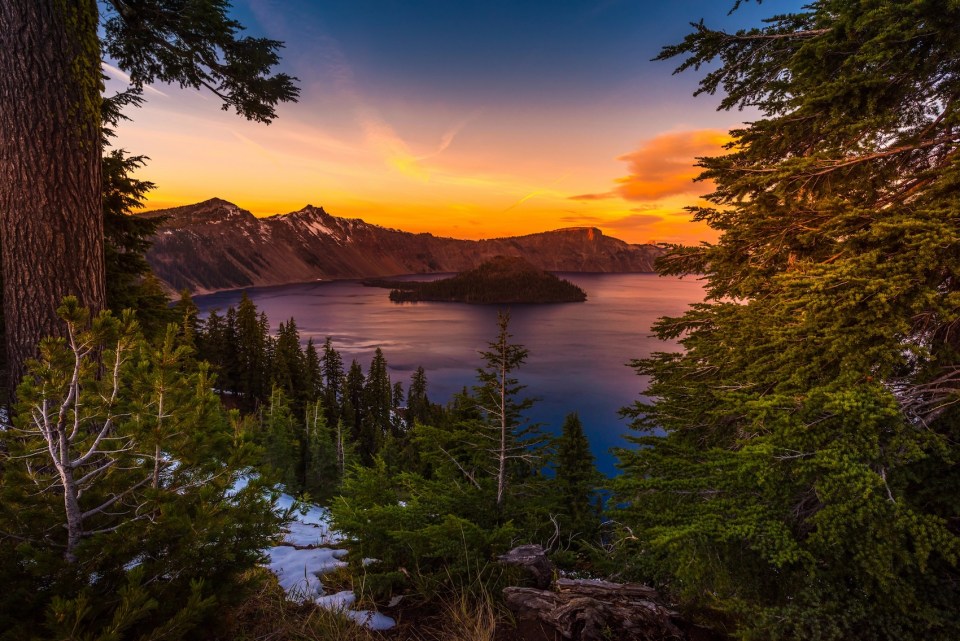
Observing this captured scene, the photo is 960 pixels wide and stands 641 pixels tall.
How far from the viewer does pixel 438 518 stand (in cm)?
455

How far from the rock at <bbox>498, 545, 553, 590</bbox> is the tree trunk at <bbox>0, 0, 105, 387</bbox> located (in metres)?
4.85

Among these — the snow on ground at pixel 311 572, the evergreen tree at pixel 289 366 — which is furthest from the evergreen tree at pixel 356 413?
the snow on ground at pixel 311 572

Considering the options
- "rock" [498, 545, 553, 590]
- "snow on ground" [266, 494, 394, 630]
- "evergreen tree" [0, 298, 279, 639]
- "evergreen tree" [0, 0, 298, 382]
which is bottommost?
"snow on ground" [266, 494, 394, 630]

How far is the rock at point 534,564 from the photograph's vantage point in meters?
3.73

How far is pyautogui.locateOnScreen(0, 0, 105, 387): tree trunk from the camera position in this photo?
3629mm

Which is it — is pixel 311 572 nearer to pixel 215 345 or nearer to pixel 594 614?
pixel 594 614

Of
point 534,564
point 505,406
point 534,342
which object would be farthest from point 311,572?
point 534,342

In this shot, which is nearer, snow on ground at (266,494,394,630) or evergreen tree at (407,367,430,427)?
snow on ground at (266,494,394,630)

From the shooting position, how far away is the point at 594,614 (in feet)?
9.67

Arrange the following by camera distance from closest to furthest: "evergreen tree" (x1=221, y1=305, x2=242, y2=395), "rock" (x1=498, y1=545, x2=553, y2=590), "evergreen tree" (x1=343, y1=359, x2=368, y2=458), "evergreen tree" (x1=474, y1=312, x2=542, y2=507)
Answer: "rock" (x1=498, y1=545, x2=553, y2=590) → "evergreen tree" (x1=474, y1=312, x2=542, y2=507) → "evergreen tree" (x1=343, y1=359, x2=368, y2=458) → "evergreen tree" (x1=221, y1=305, x2=242, y2=395)

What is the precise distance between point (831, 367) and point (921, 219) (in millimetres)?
1185

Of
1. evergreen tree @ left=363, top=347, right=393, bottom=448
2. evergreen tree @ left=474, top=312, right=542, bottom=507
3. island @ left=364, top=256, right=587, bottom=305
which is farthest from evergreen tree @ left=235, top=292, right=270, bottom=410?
island @ left=364, top=256, right=587, bottom=305

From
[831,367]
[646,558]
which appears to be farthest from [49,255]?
[831,367]

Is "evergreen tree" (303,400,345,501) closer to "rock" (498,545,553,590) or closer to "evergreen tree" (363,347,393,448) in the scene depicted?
"evergreen tree" (363,347,393,448)
